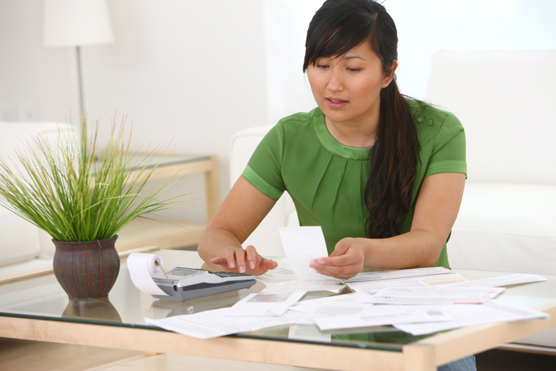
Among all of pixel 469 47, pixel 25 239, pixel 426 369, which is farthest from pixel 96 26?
pixel 426 369

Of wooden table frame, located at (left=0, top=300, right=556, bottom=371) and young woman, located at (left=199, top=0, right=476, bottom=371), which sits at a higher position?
young woman, located at (left=199, top=0, right=476, bottom=371)

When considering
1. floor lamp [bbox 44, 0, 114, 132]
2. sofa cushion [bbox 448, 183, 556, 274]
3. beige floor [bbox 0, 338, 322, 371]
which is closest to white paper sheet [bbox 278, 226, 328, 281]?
beige floor [bbox 0, 338, 322, 371]

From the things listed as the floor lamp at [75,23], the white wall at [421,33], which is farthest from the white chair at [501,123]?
the floor lamp at [75,23]

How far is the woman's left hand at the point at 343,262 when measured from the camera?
1.07 meters

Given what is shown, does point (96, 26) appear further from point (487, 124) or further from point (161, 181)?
point (487, 124)

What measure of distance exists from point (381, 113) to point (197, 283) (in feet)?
2.02

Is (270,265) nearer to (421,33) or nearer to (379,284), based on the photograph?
(379,284)

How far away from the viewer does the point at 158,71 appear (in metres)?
3.43

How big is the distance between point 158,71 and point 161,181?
1.91 feet

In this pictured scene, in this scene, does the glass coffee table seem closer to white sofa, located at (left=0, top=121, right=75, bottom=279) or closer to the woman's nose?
the woman's nose

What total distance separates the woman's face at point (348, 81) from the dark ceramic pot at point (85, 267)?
0.50 metres

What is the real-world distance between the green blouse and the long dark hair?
0.10 feet

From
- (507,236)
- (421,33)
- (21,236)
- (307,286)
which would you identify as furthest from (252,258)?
(421,33)

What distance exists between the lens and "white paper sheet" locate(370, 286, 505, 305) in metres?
0.93
